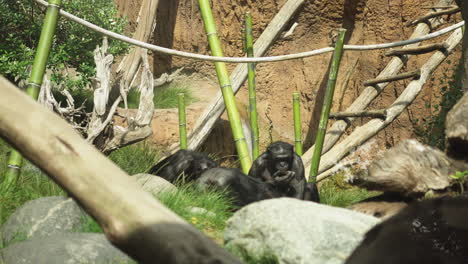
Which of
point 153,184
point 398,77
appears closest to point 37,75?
point 153,184

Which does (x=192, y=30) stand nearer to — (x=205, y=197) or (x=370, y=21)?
(x=370, y=21)

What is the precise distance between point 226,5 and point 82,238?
7206 mm

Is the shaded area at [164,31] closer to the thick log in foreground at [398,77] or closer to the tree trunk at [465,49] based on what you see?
the thick log in foreground at [398,77]

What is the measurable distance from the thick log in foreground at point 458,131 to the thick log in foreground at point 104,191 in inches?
63.4

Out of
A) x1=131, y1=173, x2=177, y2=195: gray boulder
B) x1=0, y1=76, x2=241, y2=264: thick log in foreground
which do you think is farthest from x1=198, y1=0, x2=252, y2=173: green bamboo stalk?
x1=0, y1=76, x2=241, y2=264: thick log in foreground

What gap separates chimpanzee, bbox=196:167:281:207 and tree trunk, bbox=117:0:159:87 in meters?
5.13

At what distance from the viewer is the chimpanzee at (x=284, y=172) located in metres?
5.36

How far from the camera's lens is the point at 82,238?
10.9 feet

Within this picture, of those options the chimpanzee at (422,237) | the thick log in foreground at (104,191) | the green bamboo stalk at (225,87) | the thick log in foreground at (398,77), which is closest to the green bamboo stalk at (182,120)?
the green bamboo stalk at (225,87)

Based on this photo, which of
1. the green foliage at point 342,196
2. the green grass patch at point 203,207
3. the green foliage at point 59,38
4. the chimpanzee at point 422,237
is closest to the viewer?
the chimpanzee at point 422,237

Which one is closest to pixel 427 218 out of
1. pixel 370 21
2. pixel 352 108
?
pixel 352 108

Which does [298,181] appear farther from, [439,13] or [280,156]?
[439,13]

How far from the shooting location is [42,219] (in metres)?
3.61

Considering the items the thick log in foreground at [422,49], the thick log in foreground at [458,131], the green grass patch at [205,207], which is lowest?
the green grass patch at [205,207]
